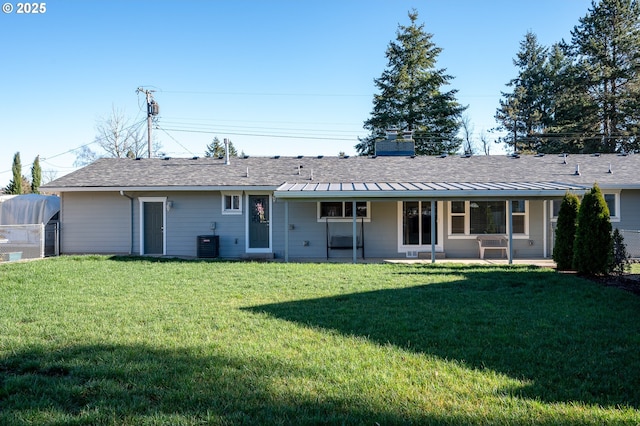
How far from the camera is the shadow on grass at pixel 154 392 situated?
2947 mm

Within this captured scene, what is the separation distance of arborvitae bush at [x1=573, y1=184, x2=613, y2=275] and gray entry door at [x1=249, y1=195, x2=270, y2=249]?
891 centimetres

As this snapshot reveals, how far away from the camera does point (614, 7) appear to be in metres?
29.4

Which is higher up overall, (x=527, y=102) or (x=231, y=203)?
(x=527, y=102)

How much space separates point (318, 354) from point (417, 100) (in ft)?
98.7

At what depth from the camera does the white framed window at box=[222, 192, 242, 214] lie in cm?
1450

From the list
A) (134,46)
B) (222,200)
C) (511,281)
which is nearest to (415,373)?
(511,281)

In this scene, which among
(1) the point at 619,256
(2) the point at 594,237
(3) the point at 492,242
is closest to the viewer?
(1) the point at 619,256

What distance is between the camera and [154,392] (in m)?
3.36

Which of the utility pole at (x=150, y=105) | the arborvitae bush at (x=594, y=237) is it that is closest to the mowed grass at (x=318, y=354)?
the arborvitae bush at (x=594, y=237)

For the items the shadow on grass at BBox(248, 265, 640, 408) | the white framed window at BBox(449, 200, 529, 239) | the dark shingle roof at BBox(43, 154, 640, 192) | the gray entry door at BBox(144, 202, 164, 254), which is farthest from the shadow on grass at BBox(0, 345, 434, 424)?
the white framed window at BBox(449, 200, 529, 239)

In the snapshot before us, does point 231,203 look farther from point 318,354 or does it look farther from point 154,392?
point 154,392

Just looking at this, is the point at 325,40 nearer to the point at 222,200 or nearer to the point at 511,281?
the point at 222,200

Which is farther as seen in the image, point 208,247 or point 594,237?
point 208,247

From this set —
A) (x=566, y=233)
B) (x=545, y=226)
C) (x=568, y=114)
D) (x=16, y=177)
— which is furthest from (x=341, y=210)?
Result: (x=568, y=114)
